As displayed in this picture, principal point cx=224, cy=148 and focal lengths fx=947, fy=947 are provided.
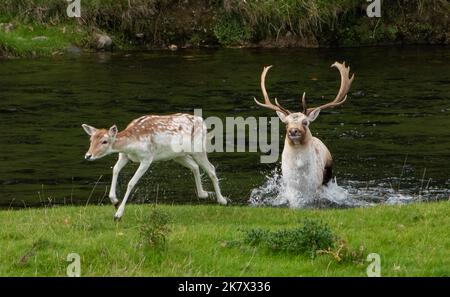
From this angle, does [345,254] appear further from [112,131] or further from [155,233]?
[112,131]

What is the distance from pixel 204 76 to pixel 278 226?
17902 millimetres

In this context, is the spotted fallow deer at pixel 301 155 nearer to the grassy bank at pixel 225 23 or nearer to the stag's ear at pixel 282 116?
the stag's ear at pixel 282 116

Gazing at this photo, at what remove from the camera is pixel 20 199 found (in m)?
17.7

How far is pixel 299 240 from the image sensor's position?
36.8 feet

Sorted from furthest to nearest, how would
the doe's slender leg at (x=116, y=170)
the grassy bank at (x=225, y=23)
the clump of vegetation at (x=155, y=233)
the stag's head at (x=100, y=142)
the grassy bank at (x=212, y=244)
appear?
the grassy bank at (x=225, y=23), the doe's slender leg at (x=116, y=170), the stag's head at (x=100, y=142), the clump of vegetation at (x=155, y=233), the grassy bank at (x=212, y=244)

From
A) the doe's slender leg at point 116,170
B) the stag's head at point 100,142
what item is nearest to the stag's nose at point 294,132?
the doe's slender leg at point 116,170

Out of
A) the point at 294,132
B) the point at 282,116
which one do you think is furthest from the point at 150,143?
the point at 282,116

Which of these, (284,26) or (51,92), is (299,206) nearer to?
(51,92)

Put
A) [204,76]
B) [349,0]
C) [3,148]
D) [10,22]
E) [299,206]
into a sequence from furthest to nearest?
[349,0], [10,22], [204,76], [3,148], [299,206]

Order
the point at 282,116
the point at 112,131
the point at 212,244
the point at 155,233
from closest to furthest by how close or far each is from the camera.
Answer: the point at 155,233
the point at 212,244
the point at 112,131
the point at 282,116

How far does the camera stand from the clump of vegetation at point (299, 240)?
11133 mm

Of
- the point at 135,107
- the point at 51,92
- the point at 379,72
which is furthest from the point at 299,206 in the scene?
the point at 379,72

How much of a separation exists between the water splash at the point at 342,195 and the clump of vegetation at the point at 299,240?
17.2 ft

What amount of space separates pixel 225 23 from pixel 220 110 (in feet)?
40.5
